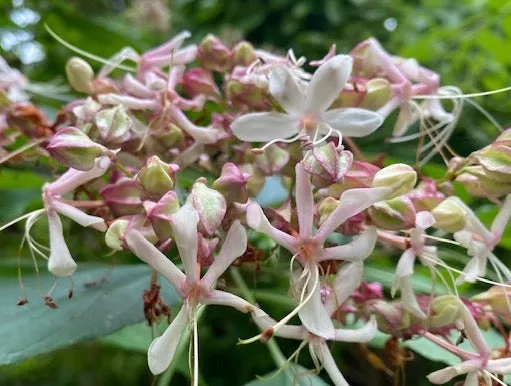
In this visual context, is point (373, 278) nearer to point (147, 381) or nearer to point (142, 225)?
point (142, 225)

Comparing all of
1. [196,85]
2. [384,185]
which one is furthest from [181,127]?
[384,185]

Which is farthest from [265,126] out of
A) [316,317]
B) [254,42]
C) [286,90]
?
[254,42]

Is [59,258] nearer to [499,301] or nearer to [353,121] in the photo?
[353,121]

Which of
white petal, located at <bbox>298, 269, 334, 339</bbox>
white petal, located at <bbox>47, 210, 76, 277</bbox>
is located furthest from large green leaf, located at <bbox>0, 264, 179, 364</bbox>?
white petal, located at <bbox>298, 269, 334, 339</bbox>

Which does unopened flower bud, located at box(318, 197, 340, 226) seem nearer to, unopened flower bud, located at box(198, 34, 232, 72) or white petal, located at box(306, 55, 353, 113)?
white petal, located at box(306, 55, 353, 113)

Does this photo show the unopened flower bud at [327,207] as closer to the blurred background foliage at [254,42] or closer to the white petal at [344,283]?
the white petal at [344,283]

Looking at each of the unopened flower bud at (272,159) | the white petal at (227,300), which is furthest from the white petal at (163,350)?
the unopened flower bud at (272,159)
